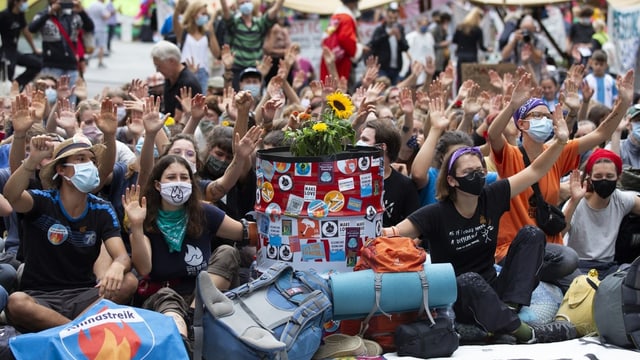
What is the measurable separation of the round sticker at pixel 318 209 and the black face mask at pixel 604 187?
2.36 m

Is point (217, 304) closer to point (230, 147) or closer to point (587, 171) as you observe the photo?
point (230, 147)

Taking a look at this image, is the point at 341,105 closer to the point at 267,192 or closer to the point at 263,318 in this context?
the point at 267,192

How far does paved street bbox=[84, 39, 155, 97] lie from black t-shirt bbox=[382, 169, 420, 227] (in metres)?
12.0

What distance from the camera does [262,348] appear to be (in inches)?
217

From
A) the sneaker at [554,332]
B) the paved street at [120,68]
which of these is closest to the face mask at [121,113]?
the sneaker at [554,332]

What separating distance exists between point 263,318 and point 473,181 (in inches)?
64.7

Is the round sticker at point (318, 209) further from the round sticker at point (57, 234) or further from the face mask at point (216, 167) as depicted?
the face mask at point (216, 167)

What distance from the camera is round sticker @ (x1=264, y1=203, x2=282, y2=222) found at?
6.30m

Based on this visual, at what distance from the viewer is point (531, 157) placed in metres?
7.57

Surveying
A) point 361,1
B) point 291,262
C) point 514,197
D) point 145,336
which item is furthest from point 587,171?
point 361,1

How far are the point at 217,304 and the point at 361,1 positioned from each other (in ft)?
45.7

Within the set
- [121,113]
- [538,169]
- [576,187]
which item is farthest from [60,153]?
[121,113]

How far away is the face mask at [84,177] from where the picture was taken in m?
6.26

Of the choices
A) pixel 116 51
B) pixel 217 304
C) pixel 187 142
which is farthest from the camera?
pixel 116 51
